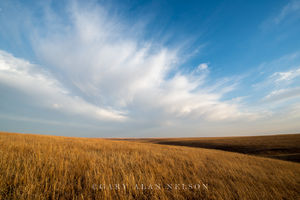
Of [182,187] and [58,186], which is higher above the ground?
[58,186]

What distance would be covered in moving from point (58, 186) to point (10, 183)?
1.02 meters

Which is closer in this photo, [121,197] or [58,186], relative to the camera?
[121,197]

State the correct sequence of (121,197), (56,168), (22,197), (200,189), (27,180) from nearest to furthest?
(22,197) → (121,197) → (27,180) → (200,189) → (56,168)

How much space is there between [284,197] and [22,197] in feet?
19.4

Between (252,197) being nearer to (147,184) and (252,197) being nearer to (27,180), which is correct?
(147,184)

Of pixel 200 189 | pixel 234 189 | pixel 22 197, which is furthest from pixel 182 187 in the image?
pixel 22 197

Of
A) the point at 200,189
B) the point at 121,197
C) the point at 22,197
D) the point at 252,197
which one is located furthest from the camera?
the point at 200,189

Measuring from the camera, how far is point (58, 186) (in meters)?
2.49

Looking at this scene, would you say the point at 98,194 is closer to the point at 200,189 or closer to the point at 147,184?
the point at 147,184

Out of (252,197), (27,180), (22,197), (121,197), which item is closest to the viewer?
(22,197)

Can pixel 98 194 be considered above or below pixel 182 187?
above

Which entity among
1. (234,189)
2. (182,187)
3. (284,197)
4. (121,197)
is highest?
(121,197)

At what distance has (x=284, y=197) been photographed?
310cm

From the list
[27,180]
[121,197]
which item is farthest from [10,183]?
[121,197]
